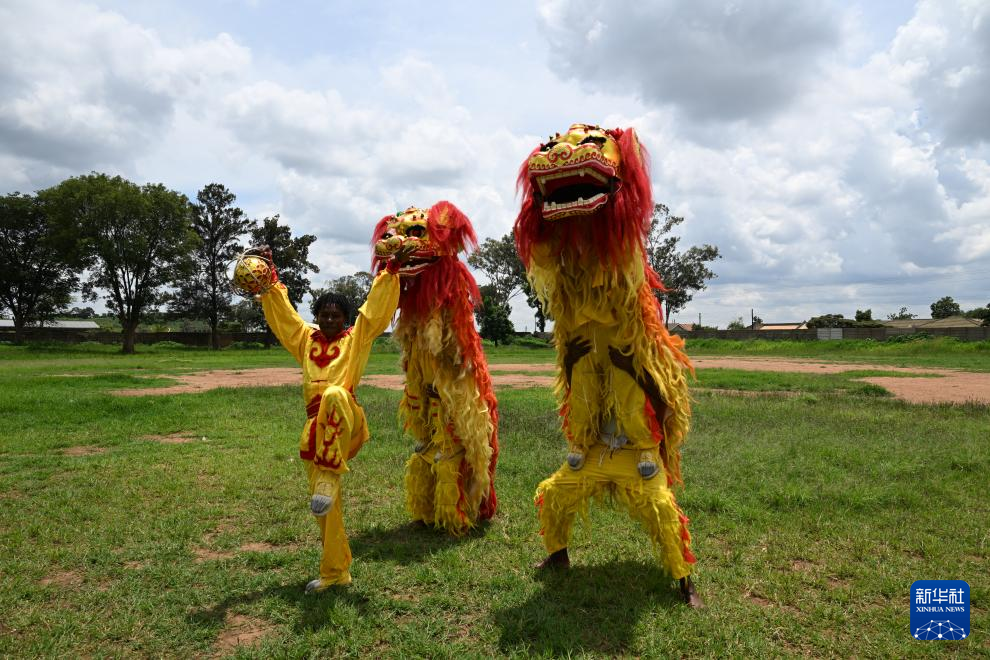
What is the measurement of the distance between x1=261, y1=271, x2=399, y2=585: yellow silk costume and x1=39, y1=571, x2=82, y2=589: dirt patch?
1.66 metres

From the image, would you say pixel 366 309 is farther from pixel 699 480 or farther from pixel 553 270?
pixel 699 480

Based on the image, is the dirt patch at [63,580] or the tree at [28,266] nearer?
the dirt patch at [63,580]

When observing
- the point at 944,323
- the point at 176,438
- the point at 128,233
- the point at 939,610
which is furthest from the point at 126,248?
the point at 944,323

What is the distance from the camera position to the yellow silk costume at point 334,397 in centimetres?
341

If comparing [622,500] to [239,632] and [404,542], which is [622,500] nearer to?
[404,542]

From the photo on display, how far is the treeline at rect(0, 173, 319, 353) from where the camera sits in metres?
31.0

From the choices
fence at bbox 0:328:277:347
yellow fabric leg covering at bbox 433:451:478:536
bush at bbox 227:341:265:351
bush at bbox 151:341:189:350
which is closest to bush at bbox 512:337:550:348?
bush at bbox 227:341:265:351

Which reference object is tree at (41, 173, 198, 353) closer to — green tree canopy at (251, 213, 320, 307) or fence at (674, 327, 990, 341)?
green tree canopy at (251, 213, 320, 307)

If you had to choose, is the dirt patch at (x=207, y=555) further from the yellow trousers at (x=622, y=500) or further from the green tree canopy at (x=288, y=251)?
the green tree canopy at (x=288, y=251)

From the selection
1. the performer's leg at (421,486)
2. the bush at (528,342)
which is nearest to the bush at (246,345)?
the bush at (528,342)

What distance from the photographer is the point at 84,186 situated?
3122 centimetres

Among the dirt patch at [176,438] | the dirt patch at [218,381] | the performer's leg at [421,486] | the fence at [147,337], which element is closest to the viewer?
the performer's leg at [421,486]

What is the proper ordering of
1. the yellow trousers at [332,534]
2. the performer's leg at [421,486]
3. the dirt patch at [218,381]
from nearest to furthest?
1. the yellow trousers at [332,534]
2. the performer's leg at [421,486]
3. the dirt patch at [218,381]

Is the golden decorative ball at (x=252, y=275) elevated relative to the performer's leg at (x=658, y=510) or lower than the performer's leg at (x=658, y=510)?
elevated
